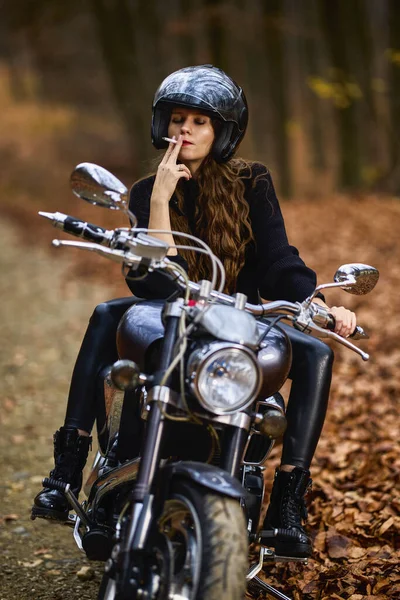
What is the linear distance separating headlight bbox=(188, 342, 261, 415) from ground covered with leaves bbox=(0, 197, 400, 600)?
4.71ft

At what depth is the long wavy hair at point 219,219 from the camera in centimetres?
323

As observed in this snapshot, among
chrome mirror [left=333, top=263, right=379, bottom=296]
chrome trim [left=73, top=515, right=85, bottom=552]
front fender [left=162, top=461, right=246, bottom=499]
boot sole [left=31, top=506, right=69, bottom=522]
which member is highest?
chrome mirror [left=333, top=263, right=379, bottom=296]

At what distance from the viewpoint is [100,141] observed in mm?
30391

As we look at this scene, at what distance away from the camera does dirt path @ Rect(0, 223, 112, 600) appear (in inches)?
145

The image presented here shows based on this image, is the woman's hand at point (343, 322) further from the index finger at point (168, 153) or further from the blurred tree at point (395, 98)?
the blurred tree at point (395, 98)

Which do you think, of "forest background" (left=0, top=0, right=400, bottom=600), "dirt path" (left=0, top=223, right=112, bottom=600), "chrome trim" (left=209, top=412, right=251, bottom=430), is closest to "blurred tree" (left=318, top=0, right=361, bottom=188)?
"forest background" (left=0, top=0, right=400, bottom=600)

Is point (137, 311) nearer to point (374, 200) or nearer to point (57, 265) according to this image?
Result: point (57, 265)

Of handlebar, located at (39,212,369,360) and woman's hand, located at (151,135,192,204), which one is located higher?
woman's hand, located at (151,135,192,204)

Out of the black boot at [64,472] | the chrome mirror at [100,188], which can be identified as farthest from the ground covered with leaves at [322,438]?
the chrome mirror at [100,188]

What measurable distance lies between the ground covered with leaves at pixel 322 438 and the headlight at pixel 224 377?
144 cm

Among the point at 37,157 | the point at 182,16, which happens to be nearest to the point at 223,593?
the point at 182,16

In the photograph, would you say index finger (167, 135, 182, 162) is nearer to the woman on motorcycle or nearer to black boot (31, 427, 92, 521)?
the woman on motorcycle

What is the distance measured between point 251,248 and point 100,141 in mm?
27840

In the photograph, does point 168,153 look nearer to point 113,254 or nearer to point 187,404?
point 113,254
